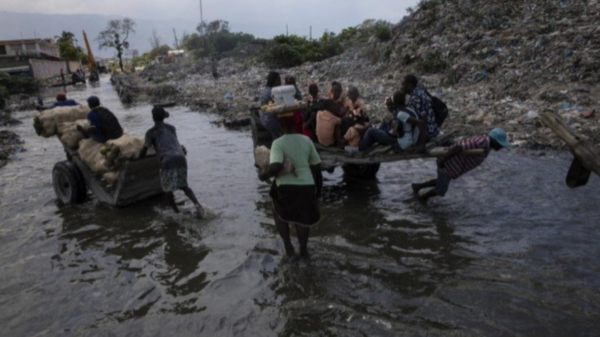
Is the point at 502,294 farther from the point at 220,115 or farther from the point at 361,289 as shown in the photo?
the point at 220,115

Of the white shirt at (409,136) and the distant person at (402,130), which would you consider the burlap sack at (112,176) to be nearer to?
the distant person at (402,130)

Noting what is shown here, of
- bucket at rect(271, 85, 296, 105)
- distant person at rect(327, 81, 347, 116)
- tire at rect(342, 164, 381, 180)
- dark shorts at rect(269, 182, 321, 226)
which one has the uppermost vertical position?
bucket at rect(271, 85, 296, 105)

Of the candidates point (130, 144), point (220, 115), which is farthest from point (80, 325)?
point (220, 115)

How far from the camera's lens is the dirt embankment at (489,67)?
8773 millimetres

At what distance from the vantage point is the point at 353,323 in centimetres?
335

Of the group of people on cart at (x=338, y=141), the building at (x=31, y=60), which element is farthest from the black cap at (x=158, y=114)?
the building at (x=31, y=60)

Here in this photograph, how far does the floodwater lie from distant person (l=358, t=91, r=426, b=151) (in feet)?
2.90

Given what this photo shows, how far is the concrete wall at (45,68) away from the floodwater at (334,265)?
130 ft

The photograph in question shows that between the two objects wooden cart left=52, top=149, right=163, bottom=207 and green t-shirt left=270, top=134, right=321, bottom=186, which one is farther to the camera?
wooden cart left=52, top=149, right=163, bottom=207

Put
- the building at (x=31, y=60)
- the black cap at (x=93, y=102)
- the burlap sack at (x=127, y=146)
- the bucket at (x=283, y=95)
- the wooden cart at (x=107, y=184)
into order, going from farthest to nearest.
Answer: the building at (x=31, y=60) < the black cap at (x=93, y=102) < the wooden cart at (x=107, y=184) < the burlap sack at (x=127, y=146) < the bucket at (x=283, y=95)

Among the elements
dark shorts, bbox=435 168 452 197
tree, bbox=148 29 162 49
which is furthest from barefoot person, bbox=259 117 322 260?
tree, bbox=148 29 162 49

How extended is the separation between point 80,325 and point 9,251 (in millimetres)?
2456

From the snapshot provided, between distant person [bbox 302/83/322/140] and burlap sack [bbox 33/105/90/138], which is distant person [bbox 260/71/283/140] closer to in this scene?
distant person [bbox 302/83/322/140]

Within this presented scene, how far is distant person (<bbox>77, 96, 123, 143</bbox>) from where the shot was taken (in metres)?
6.26
